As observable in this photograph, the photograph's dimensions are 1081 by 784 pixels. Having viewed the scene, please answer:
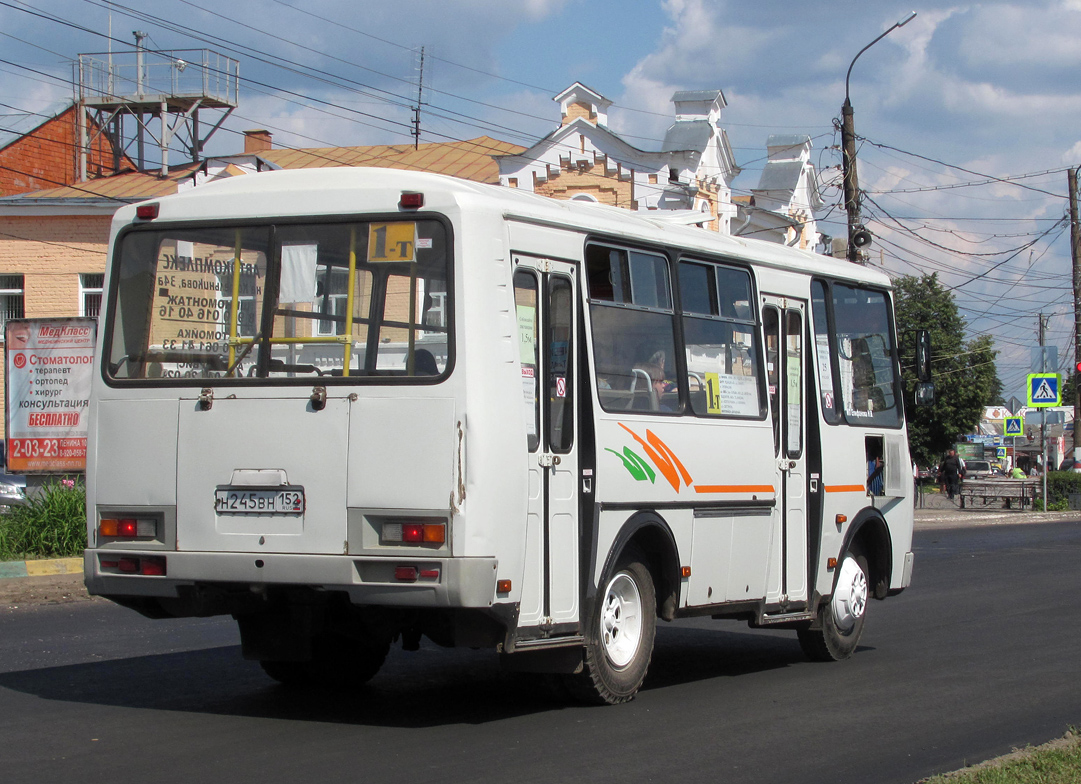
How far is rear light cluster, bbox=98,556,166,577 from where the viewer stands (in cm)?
739

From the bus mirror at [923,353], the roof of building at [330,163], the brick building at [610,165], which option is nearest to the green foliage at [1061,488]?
the brick building at [610,165]

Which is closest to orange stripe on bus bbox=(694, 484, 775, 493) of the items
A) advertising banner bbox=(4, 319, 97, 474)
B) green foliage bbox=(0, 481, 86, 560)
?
green foliage bbox=(0, 481, 86, 560)

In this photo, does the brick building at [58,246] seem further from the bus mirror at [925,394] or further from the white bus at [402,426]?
the white bus at [402,426]

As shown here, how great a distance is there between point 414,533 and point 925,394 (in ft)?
19.4

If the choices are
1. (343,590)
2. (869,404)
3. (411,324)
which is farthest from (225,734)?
(869,404)

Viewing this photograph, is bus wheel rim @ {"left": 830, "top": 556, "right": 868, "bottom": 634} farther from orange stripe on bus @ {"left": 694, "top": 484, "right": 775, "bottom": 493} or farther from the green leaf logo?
the green leaf logo

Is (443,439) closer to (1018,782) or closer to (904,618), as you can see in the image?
(1018,782)

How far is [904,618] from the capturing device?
44.2 feet

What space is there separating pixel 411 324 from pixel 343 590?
4.59 ft

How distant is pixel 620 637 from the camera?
8266mm

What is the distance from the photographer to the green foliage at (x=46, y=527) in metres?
15.8

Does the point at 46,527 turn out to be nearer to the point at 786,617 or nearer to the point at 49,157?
the point at 786,617

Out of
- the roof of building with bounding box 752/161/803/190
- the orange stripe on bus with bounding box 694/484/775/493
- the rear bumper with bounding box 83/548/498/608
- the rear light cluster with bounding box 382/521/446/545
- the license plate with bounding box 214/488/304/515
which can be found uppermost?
the roof of building with bounding box 752/161/803/190

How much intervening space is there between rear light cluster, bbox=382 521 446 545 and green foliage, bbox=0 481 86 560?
32.1 feet
